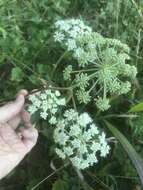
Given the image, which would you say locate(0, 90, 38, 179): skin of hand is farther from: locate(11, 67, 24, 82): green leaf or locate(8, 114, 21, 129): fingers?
locate(11, 67, 24, 82): green leaf

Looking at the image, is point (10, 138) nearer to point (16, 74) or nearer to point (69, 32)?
point (16, 74)

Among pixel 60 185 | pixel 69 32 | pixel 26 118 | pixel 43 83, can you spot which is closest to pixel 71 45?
pixel 69 32

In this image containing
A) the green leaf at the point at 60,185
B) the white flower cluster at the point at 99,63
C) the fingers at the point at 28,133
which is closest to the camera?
the white flower cluster at the point at 99,63

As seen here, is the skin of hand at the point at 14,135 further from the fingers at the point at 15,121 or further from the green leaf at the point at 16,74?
the green leaf at the point at 16,74

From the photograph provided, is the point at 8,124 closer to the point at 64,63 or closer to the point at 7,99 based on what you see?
the point at 7,99

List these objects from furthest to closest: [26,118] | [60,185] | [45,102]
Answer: [60,185] → [26,118] → [45,102]

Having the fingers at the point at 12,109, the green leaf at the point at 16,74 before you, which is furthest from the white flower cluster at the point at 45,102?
the green leaf at the point at 16,74
